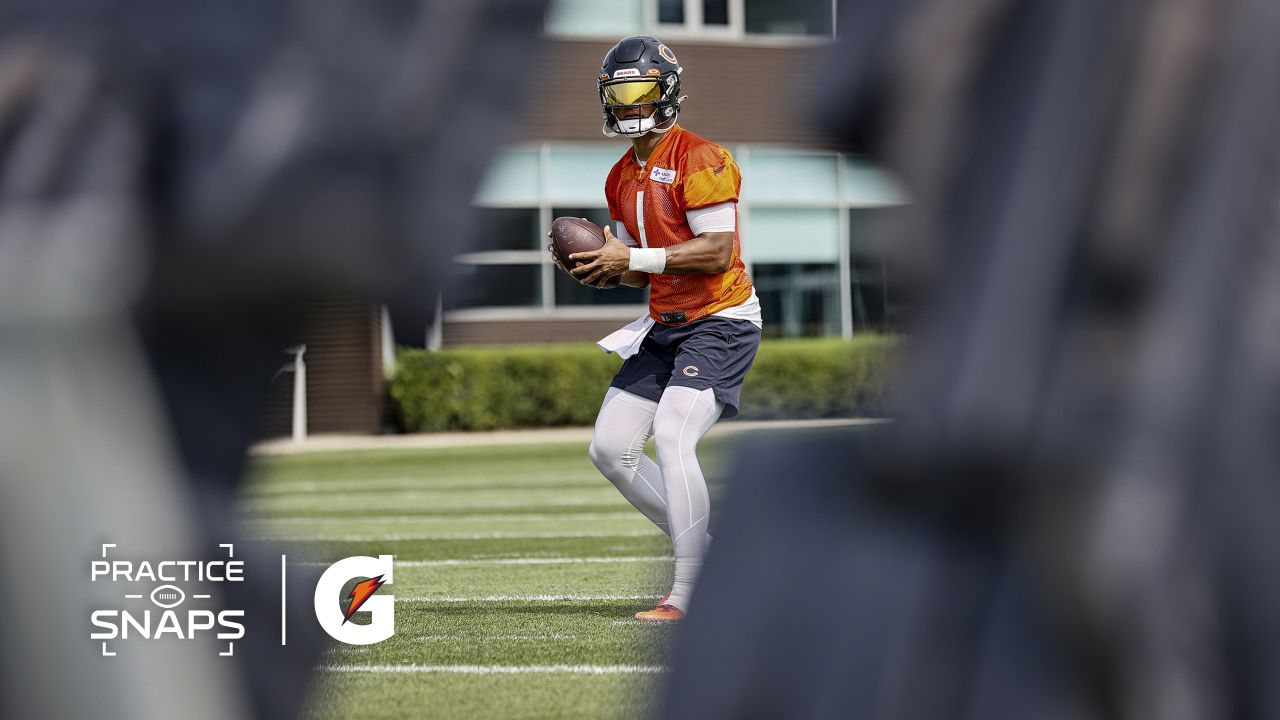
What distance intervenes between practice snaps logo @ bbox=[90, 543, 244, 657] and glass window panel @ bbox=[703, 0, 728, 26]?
23 cm

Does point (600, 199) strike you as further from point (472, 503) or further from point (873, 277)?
point (472, 503)

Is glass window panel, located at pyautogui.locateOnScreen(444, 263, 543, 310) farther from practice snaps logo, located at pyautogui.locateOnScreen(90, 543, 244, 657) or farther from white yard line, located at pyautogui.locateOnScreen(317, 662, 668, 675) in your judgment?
white yard line, located at pyautogui.locateOnScreen(317, 662, 668, 675)

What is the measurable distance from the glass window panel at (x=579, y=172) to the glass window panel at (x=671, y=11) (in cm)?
5

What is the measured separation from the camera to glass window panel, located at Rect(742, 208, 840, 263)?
0.49m

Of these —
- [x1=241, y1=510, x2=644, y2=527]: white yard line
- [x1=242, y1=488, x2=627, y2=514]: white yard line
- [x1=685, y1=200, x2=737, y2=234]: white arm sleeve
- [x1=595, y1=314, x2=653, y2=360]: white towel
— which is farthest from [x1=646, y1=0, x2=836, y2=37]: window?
[x1=242, y1=488, x2=627, y2=514]: white yard line

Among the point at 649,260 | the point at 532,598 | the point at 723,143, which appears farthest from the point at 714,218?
the point at 723,143

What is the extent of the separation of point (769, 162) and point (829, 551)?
0.16m

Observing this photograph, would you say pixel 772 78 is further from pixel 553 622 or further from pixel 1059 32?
pixel 553 622

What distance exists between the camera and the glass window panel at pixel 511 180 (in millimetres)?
419

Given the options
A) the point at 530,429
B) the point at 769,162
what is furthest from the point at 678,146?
the point at 530,429

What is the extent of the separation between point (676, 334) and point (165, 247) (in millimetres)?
4210

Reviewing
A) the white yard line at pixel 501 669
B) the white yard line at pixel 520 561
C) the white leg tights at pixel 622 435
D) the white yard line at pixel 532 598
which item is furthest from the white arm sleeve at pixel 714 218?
the white yard line at pixel 520 561

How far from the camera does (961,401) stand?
37cm

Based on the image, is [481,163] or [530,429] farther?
[530,429]
